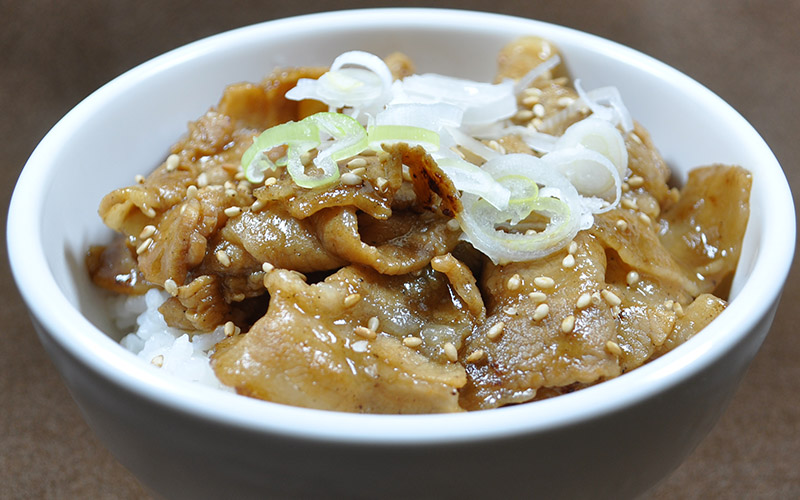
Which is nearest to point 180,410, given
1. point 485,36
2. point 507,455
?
point 507,455

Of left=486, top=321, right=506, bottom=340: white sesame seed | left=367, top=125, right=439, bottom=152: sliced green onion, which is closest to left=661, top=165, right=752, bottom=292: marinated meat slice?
left=486, top=321, right=506, bottom=340: white sesame seed

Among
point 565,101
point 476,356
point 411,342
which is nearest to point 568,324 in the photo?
Answer: point 476,356

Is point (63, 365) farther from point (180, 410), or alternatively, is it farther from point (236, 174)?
point (236, 174)

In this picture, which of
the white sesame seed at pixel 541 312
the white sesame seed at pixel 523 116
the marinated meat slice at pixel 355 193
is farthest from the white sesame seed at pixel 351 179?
the white sesame seed at pixel 523 116

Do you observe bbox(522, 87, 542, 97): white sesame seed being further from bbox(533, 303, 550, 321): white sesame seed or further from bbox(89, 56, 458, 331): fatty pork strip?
bbox(533, 303, 550, 321): white sesame seed

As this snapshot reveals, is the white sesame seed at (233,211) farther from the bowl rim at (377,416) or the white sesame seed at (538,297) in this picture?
the white sesame seed at (538,297)

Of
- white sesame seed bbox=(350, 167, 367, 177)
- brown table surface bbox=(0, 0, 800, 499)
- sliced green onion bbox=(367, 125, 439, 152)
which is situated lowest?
brown table surface bbox=(0, 0, 800, 499)

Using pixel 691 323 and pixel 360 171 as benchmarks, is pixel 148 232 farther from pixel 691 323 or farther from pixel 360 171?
pixel 691 323
